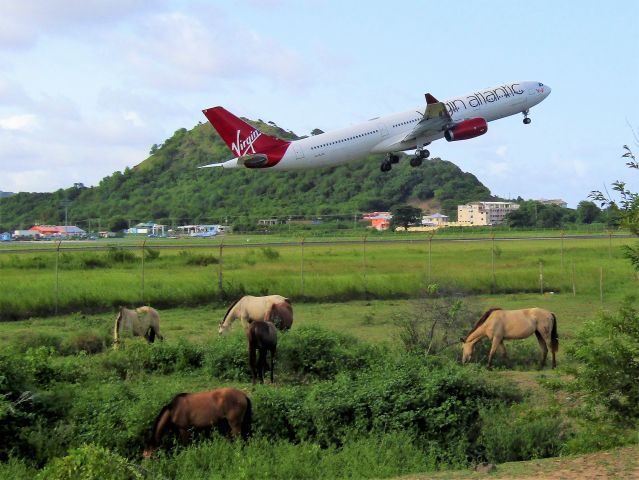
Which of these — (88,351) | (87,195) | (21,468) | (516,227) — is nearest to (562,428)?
(21,468)

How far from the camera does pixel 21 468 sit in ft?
40.4

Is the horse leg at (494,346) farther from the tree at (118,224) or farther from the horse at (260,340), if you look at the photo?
the tree at (118,224)

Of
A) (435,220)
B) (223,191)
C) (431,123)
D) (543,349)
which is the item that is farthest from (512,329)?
(223,191)

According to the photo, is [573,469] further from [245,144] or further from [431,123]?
[431,123]

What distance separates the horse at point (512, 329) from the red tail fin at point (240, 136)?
25934mm

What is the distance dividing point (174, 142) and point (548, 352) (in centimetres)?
9379

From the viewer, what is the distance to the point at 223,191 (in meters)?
97.8

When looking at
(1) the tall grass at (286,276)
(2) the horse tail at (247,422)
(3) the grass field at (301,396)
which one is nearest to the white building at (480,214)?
(1) the tall grass at (286,276)

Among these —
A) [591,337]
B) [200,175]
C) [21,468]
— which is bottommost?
[21,468]

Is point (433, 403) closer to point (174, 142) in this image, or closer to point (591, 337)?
point (591, 337)

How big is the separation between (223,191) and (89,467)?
87.6 m

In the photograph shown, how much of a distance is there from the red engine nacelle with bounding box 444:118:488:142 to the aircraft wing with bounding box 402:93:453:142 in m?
0.80

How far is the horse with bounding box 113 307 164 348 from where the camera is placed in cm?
1995

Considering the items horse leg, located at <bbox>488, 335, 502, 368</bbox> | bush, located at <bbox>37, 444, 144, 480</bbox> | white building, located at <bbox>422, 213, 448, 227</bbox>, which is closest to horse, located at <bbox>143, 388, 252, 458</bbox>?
bush, located at <bbox>37, 444, 144, 480</bbox>
